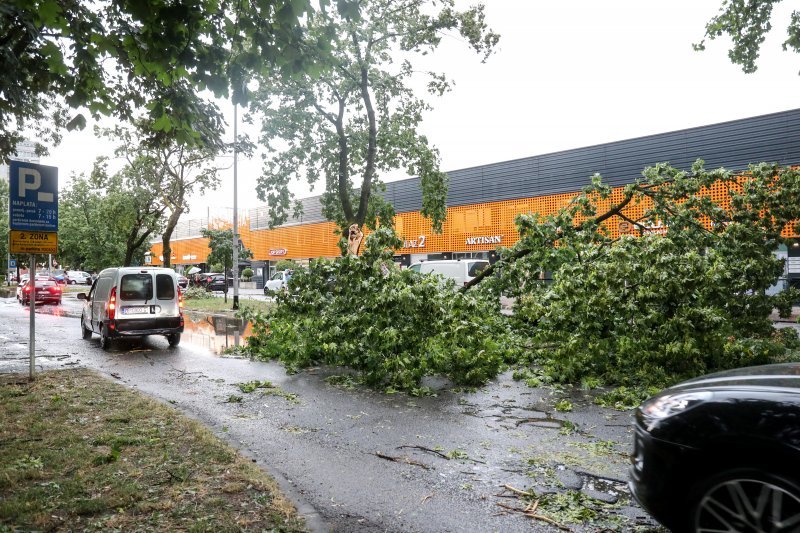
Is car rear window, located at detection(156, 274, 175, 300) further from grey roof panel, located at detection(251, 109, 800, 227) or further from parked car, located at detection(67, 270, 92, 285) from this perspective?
parked car, located at detection(67, 270, 92, 285)

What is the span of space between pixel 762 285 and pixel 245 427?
8.55 meters

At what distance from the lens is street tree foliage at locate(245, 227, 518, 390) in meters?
8.52

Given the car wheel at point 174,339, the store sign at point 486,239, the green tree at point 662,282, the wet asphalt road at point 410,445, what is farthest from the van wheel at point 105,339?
the store sign at point 486,239

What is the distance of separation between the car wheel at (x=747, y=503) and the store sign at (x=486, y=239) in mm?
29199

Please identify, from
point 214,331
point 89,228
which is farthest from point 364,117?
point 89,228

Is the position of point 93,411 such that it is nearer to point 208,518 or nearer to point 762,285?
point 208,518

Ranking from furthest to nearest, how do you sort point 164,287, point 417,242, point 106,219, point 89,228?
point 89,228 → point 417,242 → point 106,219 → point 164,287

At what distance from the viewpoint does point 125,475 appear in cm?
455

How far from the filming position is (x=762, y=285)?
9352mm

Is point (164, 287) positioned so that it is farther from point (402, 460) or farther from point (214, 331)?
point (402, 460)

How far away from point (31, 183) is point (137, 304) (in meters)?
5.04

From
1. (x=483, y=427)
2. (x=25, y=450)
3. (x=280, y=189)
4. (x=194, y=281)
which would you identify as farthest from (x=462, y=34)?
(x=194, y=281)

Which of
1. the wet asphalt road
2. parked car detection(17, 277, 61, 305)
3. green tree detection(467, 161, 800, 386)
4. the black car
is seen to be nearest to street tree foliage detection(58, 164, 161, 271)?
parked car detection(17, 277, 61, 305)

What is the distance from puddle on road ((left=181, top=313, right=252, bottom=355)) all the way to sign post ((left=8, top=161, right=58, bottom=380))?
4737 mm
